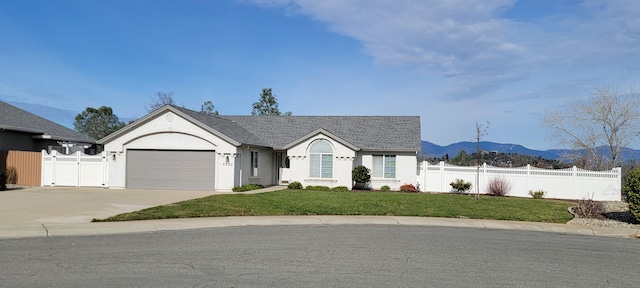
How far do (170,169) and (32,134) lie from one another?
10540mm

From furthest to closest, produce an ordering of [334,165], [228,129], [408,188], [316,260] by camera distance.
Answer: [334,165] < [228,129] < [408,188] < [316,260]

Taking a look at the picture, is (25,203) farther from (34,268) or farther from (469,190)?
(469,190)

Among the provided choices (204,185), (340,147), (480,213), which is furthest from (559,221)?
(204,185)

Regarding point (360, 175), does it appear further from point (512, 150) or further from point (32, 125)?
point (512, 150)

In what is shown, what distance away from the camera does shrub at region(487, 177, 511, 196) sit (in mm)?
27750

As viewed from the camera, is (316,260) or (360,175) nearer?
(316,260)

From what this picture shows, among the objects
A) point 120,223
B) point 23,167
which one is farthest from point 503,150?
point 120,223

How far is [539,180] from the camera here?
90.9ft

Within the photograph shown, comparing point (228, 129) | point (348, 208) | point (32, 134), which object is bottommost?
point (348, 208)

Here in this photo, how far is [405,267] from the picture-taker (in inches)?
342

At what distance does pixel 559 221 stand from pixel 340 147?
1444cm

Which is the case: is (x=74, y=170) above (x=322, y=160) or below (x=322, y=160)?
below

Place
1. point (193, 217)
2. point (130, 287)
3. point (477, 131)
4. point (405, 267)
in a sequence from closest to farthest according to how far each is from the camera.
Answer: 1. point (130, 287)
2. point (405, 267)
3. point (193, 217)
4. point (477, 131)

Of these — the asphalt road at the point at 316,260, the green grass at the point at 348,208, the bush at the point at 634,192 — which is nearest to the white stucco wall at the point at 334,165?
the green grass at the point at 348,208
